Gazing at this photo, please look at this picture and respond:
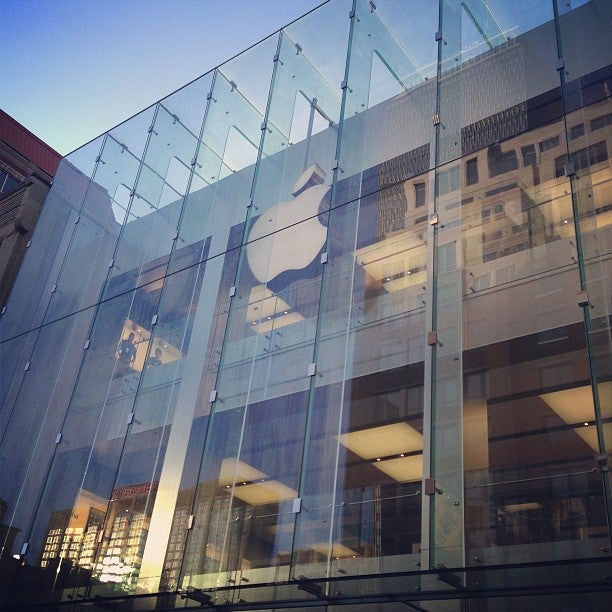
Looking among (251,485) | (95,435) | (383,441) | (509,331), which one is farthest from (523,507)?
(95,435)

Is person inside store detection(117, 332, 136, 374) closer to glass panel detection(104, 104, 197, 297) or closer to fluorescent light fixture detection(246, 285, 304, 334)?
glass panel detection(104, 104, 197, 297)

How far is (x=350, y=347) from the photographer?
23.0 feet

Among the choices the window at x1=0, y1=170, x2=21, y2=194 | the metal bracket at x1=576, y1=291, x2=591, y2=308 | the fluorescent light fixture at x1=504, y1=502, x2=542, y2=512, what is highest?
the window at x1=0, y1=170, x2=21, y2=194

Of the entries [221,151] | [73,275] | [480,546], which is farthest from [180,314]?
[480,546]

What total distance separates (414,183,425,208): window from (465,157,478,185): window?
0.48 metres

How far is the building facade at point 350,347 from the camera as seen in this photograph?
217 inches

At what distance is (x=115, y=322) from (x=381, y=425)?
4.90m

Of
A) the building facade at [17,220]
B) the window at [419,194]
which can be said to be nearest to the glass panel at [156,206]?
the building facade at [17,220]

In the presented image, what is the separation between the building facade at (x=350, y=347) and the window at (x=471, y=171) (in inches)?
1.3

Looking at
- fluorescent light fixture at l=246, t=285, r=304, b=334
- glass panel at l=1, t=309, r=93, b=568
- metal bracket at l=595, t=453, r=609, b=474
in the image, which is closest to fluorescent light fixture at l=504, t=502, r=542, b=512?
metal bracket at l=595, t=453, r=609, b=474

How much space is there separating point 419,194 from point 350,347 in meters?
1.71

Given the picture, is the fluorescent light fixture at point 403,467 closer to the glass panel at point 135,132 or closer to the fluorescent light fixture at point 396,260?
the fluorescent light fixture at point 396,260

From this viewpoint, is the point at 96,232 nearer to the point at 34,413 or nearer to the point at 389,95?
the point at 34,413

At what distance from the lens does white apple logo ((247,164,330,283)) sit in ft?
26.9
